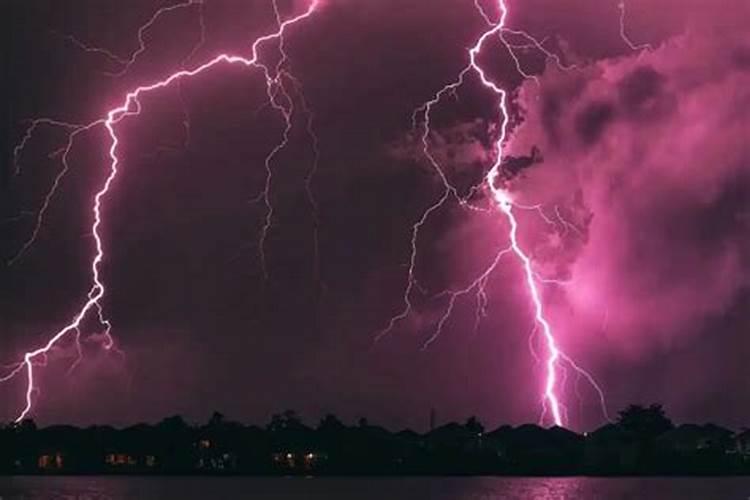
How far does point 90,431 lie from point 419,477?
72.5 feet

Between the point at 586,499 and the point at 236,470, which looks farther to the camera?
the point at 236,470

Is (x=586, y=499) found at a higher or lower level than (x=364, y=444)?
lower

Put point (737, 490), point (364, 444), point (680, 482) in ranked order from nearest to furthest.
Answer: point (737, 490) → point (680, 482) → point (364, 444)

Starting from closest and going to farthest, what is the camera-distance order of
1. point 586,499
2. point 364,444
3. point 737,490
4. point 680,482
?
1. point 586,499
2. point 737,490
3. point 680,482
4. point 364,444

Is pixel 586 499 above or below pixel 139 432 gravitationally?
below

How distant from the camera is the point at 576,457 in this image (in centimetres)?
11194

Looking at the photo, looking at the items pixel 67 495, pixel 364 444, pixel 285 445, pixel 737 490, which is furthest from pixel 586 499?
pixel 285 445

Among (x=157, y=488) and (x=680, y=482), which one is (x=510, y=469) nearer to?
(x=680, y=482)

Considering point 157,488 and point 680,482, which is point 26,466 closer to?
point 157,488

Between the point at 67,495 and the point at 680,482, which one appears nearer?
the point at 67,495

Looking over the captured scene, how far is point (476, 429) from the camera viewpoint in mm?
114750

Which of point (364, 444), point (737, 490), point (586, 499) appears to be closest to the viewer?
point (586, 499)

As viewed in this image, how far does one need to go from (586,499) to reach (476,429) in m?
41.6

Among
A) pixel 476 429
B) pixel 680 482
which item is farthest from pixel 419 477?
pixel 680 482
